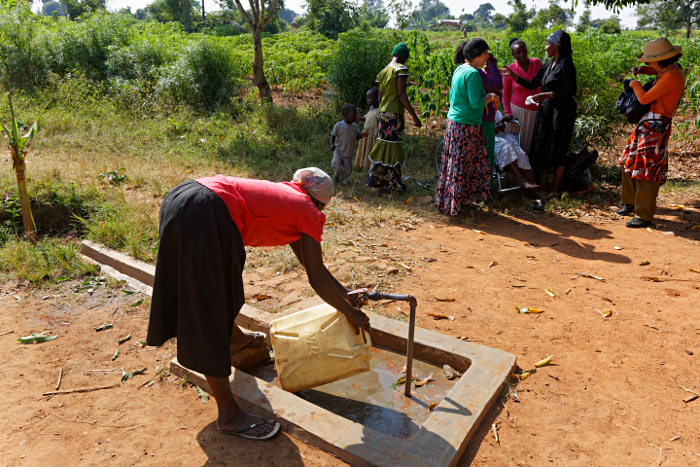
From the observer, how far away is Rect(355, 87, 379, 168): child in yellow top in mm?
6848

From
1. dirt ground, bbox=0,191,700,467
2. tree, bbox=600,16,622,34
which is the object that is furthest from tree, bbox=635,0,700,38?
dirt ground, bbox=0,191,700,467

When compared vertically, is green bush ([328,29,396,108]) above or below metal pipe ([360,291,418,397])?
above

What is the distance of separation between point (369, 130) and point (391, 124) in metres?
0.68

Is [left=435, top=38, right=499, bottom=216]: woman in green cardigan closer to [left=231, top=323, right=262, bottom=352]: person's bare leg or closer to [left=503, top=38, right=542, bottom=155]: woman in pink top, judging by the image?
[left=503, top=38, right=542, bottom=155]: woman in pink top

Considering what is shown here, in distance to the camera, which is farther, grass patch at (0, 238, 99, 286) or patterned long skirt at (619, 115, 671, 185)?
patterned long skirt at (619, 115, 671, 185)

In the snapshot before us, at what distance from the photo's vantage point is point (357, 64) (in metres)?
9.08

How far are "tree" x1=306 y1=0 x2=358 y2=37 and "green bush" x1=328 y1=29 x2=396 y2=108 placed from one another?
1635cm

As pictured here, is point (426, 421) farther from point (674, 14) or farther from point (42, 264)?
point (674, 14)

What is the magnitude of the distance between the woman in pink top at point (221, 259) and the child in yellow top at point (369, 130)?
453cm

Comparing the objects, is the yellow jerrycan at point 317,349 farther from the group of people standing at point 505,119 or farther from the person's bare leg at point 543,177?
the person's bare leg at point 543,177

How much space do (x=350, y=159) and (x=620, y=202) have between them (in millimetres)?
3612

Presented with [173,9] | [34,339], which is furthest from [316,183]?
[173,9]

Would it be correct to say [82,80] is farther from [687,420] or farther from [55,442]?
[687,420]

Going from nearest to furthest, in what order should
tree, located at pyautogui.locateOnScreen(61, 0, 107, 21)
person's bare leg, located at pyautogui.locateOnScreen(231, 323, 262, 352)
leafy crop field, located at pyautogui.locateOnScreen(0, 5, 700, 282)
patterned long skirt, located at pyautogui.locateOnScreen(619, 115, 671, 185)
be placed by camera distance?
person's bare leg, located at pyautogui.locateOnScreen(231, 323, 262, 352) → patterned long skirt, located at pyautogui.locateOnScreen(619, 115, 671, 185) → leafy crop field, located at pyautogui.locateOnScreen(0, 5, 700, 282) → tree, located at pyautogui.locateOnScreen(61, 0, 107, 21)
